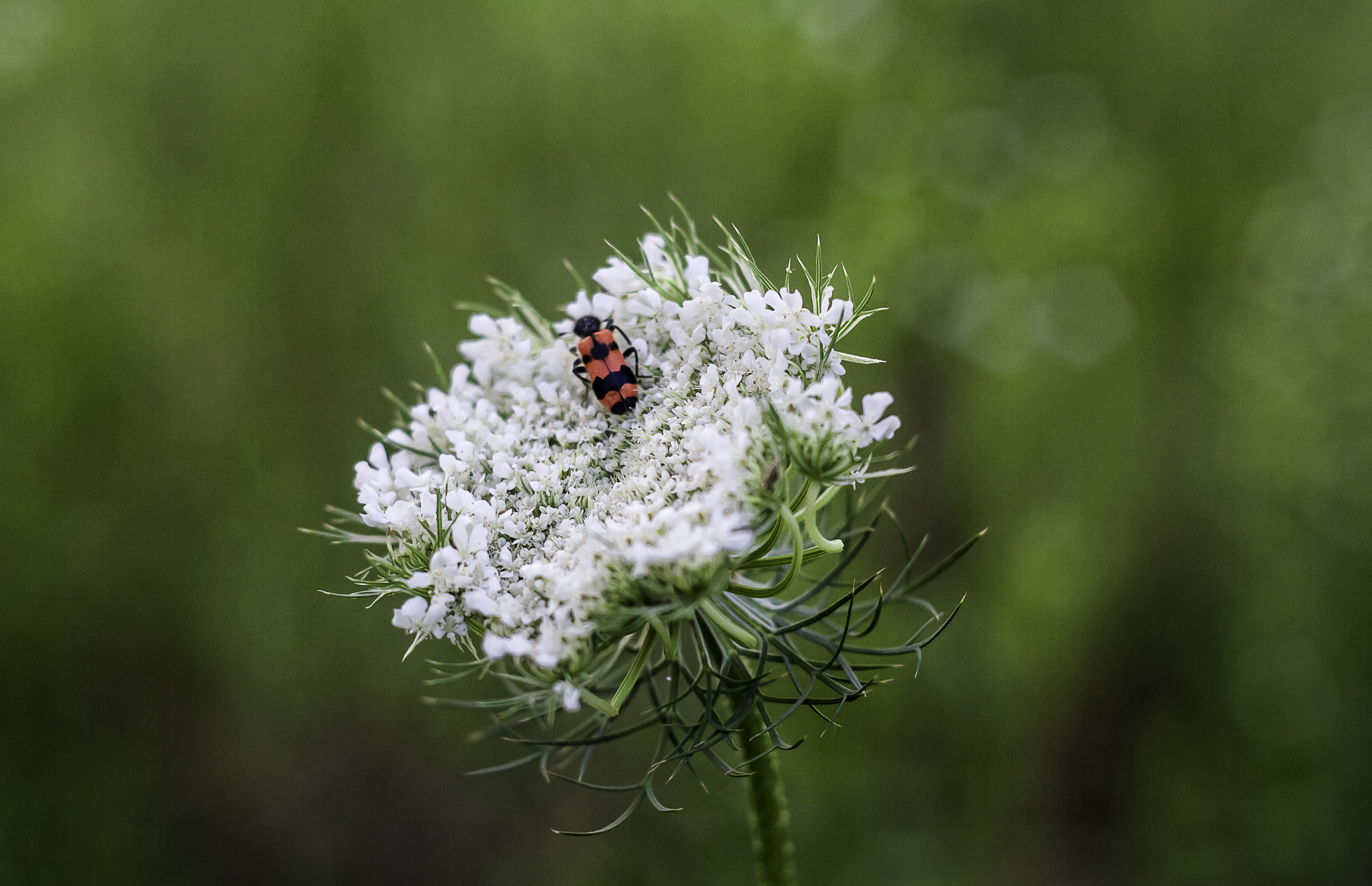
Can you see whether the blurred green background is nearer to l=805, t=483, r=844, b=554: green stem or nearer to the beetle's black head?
the beetle's black head

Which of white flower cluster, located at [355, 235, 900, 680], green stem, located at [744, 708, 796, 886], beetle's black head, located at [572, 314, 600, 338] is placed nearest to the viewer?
white flower cluster, located at [355, 235, 900, 680]

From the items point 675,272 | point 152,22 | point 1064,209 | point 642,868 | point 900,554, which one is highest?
point 152,22

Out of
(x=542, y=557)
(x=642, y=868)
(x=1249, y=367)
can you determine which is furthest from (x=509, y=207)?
(x=1249, y=367)

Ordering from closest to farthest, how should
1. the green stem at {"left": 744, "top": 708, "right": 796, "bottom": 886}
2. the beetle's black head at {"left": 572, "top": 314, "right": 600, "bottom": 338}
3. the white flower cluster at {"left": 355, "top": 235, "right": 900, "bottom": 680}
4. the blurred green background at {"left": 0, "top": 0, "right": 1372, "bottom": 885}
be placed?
the white flower cluster at {"left": 355, "top": 235, "right": 900, "bottom": 680}, the green stem at {"left": 744, "top": 708, "right": 796, "bottom": 886}, the beetle's black head at {"left": 572, "top": 314, "right": 600, "bottom": 338}, the blurred green background at {"left": 0, "top": 0, "right": 1372, "bottom": 885}

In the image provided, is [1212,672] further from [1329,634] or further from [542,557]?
[542,557]

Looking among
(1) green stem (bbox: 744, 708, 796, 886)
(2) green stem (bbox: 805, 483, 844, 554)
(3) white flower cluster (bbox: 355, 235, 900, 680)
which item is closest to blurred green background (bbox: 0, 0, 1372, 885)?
(1) green stem (bbox: 744, 708, 796, 886)

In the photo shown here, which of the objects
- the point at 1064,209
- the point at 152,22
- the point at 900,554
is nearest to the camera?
the point at 1064,209

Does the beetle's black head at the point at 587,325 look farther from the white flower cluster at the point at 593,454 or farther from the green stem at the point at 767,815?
the green stem at the point at 767,815
